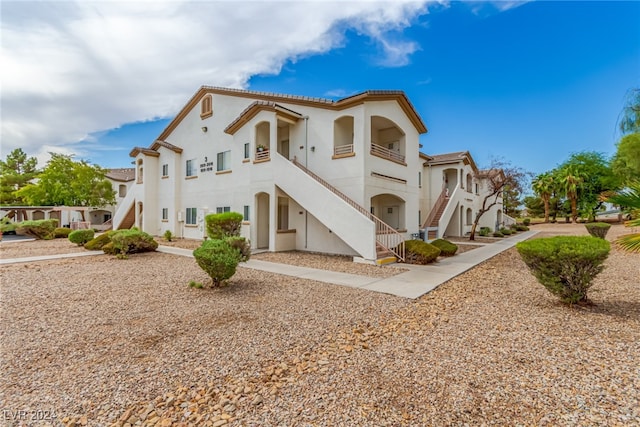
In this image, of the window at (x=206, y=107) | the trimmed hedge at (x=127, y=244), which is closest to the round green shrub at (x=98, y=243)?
the trimmed hedge at (x=127, y=244)

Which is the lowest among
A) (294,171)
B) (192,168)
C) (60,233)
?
(60,233)

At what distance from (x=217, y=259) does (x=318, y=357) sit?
449 centimetres

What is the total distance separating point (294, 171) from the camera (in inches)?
571

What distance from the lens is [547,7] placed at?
11.0 meters

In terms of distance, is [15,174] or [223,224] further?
[15,174]

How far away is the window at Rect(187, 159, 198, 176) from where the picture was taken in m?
22.1

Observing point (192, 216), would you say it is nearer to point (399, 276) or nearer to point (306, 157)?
point (306, 157)

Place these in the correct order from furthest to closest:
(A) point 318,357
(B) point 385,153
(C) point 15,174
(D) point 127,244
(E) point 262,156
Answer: (C) point 15,174, (E) point 262,156, (B) point 385,153, (D) point 127,244, (A) point 318,357

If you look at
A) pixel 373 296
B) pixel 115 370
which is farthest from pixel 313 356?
pixel 373 296

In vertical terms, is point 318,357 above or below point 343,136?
below

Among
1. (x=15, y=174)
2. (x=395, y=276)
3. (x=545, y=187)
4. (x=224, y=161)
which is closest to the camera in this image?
(x=395, y=276)

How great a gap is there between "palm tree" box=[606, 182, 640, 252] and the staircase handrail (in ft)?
55.7

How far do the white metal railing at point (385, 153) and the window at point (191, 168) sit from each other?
14166mm

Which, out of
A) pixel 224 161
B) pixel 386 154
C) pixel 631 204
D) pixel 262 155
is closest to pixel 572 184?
pixel 386 154
